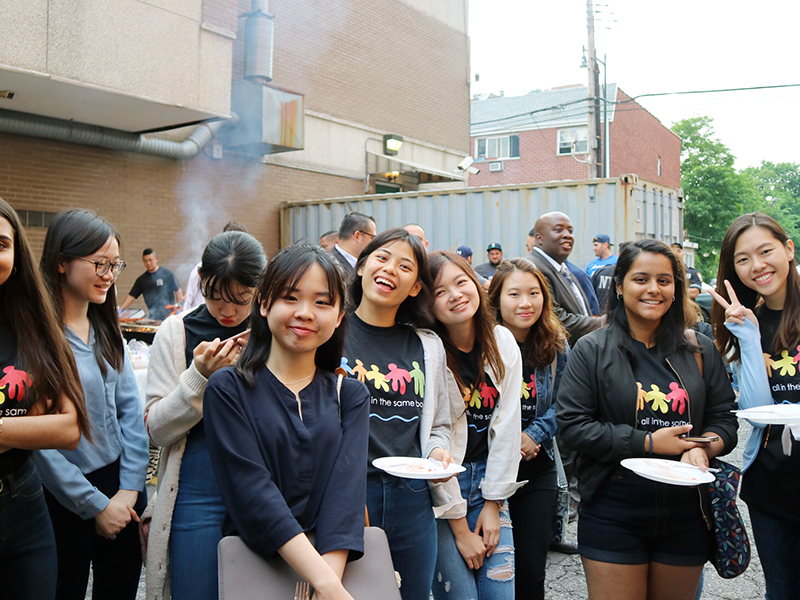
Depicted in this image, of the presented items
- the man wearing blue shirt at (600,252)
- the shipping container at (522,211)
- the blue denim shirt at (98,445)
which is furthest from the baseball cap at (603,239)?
the blue denim shirt at (98,445)

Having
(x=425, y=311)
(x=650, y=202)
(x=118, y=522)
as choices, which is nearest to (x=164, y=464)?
(x=118, y=522)

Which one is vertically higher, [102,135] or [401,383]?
[102,135]

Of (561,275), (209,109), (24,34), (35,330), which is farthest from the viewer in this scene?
(209,109)

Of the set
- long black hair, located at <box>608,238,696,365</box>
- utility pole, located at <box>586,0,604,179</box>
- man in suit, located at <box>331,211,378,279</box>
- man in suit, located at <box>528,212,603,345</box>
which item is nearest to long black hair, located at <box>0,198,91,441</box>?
long black hair, located at <box>608,238,696,365</box>

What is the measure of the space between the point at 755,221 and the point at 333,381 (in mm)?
2193

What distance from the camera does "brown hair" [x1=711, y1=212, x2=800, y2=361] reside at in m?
2.80

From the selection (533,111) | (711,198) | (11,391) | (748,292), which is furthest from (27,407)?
(711,198)

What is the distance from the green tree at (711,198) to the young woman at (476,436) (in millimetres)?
39279

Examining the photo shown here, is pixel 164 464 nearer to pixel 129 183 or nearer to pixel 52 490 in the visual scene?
pixel 52 490

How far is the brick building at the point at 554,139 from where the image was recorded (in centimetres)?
3178

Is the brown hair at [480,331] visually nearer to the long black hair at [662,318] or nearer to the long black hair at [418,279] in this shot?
the long black hair at [418,279]

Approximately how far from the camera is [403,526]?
7.91 feet

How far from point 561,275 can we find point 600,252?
430 cm

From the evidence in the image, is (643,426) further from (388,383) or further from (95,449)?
(95,449)
